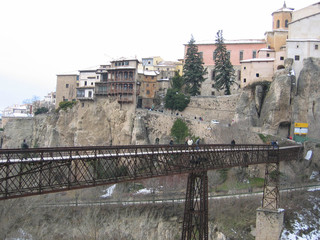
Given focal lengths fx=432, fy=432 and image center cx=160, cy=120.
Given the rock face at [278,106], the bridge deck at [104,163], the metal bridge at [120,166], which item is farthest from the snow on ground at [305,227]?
the rock face at [278,106]

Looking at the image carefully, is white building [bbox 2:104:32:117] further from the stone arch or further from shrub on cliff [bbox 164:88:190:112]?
the stone arch

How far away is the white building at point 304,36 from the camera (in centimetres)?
5438

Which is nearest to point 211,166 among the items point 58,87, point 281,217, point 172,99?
point 281,217

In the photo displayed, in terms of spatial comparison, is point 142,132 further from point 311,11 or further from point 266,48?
point 311,11

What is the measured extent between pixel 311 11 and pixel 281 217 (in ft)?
105

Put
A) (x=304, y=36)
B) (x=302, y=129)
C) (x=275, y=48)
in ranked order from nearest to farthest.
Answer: (x=302, y=129) → (x=304, y=36) → (x=275, y=48)

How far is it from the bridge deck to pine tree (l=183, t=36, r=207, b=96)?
29.3m

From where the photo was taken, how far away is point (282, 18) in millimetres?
65250

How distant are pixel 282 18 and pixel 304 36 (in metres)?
9.24

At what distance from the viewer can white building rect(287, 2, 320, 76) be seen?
2141 inches

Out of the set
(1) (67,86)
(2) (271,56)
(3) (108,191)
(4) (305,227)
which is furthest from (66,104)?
(4) (305,227)

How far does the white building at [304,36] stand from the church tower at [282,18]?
4292mm

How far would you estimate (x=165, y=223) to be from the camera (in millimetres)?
44938

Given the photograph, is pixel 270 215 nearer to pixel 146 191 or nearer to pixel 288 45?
pixel 146 191
